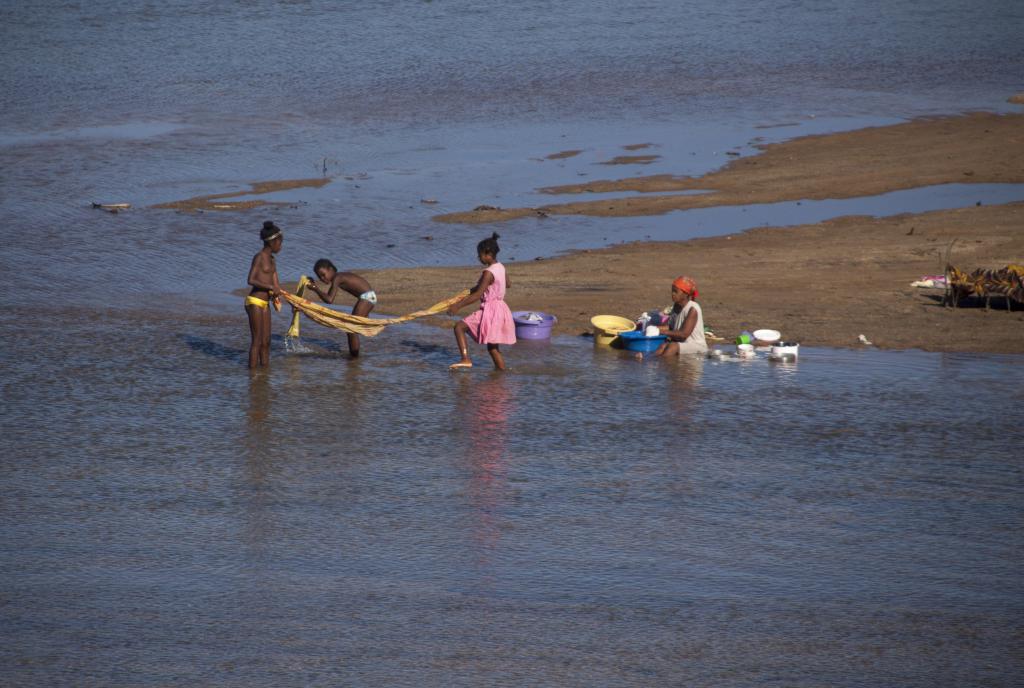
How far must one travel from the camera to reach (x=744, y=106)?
3369 cm

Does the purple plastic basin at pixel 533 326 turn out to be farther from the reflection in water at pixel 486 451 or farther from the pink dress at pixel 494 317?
the reflection in water at pixel 486 451

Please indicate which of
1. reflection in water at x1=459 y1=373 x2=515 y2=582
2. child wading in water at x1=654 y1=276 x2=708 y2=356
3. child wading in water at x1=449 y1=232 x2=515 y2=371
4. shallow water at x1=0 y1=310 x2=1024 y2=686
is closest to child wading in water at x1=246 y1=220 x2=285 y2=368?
shallow water at x1=0 y1=310 x2=1024 y2=686

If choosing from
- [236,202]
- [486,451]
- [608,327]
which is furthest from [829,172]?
[486,451]

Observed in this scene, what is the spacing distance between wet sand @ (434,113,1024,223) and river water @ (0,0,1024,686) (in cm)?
76

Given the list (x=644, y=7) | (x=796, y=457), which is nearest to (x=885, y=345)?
(x=796, y=457)

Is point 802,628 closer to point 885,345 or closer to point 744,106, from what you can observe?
point 885,345

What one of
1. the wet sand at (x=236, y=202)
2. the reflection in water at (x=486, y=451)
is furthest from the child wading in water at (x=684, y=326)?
the wet sand at (x=236, y=202)

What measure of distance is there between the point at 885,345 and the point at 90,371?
8.44 metres

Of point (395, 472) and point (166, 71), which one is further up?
point (166, 71)

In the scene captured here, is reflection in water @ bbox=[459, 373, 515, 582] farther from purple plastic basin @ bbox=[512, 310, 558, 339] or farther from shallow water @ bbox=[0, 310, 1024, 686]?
purple plastic basin @ bbox=[512, 310, 558, 339]

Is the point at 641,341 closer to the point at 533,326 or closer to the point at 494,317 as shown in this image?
the point at 533,326

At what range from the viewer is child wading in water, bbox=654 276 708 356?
13594mm

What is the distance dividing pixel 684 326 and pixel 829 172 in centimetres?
1199

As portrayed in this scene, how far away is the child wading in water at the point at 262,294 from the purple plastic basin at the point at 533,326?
2.84 meters
